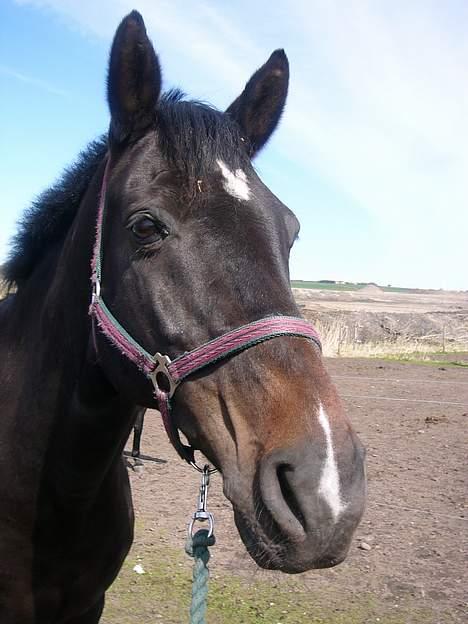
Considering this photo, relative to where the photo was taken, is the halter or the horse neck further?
the horse neck

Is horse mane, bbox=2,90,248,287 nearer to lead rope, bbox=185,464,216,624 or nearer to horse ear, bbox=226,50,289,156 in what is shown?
horse ear, bbox=226,50,289,156

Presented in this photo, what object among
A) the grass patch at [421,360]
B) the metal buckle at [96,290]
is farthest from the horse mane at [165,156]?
the grass patch at [421,360]

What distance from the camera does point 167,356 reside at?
1.79 m

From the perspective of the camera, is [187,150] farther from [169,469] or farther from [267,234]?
[169,469]

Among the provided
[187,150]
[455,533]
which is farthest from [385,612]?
[187,150]

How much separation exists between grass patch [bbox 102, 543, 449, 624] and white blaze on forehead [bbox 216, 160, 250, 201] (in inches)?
127

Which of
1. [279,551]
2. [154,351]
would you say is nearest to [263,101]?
[154,351]

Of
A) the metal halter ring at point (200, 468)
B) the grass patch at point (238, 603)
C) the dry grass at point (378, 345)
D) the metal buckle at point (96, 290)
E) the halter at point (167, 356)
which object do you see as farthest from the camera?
the dry grass at point (378, 345)

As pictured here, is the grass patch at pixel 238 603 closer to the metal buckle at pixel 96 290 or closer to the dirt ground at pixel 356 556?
the dirt ground at pixel 356 556

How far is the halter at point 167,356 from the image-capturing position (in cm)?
164

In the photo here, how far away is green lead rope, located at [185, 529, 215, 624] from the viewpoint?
192cm

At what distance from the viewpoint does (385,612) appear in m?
4.03

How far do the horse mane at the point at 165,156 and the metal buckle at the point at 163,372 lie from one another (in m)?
0.58

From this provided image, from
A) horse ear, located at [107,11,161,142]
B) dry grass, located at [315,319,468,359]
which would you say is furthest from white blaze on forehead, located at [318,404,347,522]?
dry grass, located at [315,319,468,359]
